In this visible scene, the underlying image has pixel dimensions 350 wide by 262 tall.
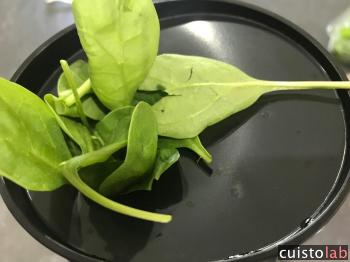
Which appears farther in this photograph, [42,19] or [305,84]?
[42,19]

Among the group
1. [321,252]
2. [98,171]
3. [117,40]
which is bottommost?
[321,252]

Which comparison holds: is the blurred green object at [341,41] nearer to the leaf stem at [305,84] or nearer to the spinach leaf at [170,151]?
the leaf stem at [305,84]

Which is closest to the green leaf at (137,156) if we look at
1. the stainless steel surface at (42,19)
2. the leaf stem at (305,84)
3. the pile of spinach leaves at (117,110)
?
the pile of spinach leaves at (117,110)

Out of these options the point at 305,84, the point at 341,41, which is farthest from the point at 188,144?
the point at 341,41

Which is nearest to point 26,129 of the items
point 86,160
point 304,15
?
point 86,160

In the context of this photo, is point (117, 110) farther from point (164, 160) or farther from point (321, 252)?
point (321, 252)

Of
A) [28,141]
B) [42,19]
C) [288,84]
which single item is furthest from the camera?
[42,19]

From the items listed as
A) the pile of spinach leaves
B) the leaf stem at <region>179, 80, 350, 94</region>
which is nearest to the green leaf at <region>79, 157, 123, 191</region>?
the pile of spinach leaves

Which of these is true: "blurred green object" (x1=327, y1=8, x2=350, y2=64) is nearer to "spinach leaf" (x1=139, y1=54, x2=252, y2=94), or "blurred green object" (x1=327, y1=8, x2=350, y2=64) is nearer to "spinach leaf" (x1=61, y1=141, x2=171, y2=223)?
"spinach leaf" (x1=139, y1=54, x2=252, y2=94)
